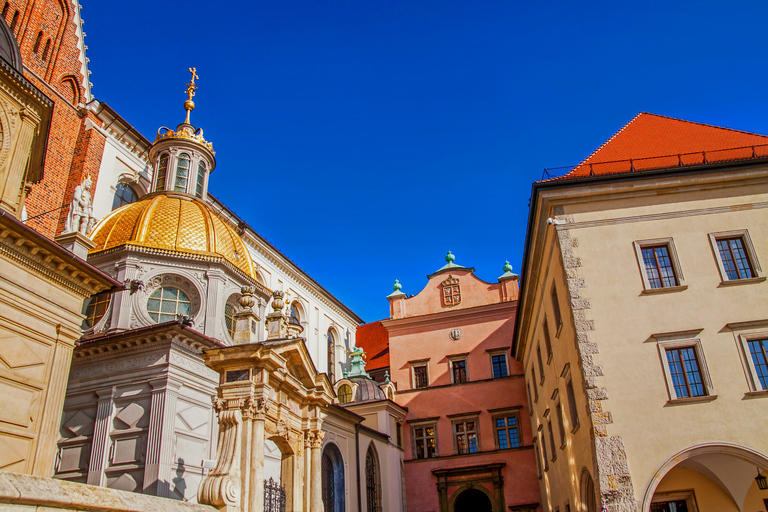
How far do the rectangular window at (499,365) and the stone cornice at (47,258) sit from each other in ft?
65.1

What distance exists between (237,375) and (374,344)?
2696cm

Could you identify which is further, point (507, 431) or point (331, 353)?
point (331, 353)

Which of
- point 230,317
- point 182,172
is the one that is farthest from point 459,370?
point 182,172

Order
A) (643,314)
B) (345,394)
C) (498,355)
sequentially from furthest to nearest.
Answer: (498,355) → (345,394) → (643,314)

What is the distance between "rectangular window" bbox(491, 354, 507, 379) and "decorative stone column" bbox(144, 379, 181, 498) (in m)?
17.0

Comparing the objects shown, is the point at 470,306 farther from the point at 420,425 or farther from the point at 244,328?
the point at 244,328

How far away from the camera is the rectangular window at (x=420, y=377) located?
29.7 m

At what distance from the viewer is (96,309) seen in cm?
1897

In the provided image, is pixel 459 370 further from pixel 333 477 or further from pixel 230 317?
pixel 230 317

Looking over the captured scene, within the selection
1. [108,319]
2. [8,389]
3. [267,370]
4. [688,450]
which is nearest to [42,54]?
[108,319]

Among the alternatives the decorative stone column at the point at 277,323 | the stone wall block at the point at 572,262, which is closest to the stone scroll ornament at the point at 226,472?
the decorative stone column at the point at 277,323

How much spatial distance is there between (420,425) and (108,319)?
15589 mm

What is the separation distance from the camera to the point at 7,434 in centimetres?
1060

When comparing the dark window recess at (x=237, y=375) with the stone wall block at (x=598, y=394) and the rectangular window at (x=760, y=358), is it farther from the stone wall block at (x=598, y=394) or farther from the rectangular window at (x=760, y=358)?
the rectangular window at (x=760, y=358)
